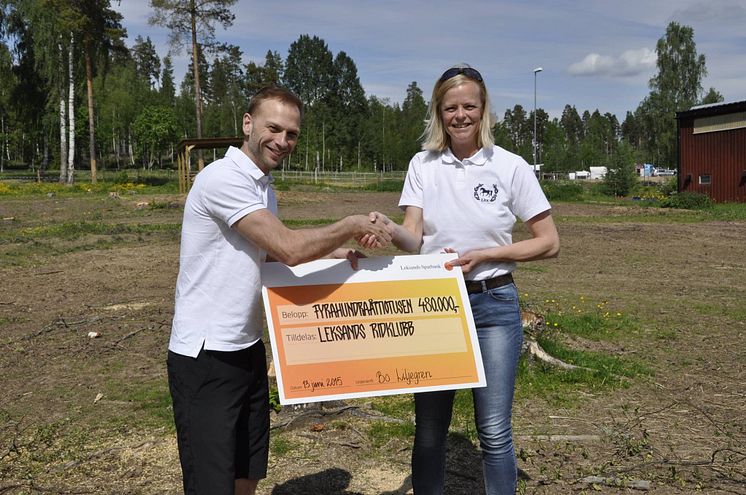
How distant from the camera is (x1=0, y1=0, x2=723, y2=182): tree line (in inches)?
1638

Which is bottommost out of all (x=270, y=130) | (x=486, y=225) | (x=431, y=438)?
(x=431, y=438)

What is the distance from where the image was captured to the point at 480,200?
291cm

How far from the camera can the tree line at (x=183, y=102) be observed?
4159 centimetres

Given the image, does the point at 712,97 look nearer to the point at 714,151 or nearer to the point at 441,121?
the point at 714,151

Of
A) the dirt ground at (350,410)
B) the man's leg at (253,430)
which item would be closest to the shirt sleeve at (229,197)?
the man's leg at (253,430)

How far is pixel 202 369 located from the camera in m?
2.61

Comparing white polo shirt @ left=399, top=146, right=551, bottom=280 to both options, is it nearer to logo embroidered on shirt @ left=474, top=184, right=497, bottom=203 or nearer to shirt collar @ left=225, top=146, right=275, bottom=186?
logo embroidered on shirt @ left=474, top=184, right=497, bottom=203

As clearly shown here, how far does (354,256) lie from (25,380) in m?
4.47

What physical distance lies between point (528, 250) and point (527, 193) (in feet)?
0.79

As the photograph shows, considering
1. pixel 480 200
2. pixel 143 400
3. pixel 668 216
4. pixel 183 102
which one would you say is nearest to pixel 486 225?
pixel 480 200

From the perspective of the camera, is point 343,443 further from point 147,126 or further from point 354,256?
point 147,126

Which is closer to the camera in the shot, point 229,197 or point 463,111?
point 229,197

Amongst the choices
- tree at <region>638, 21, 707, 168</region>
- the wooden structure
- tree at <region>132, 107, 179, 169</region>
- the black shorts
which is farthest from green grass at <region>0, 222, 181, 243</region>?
tree at <region>638, 21, 707, 168</region>

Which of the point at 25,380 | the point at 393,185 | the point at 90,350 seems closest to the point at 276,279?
the point at 25,380
